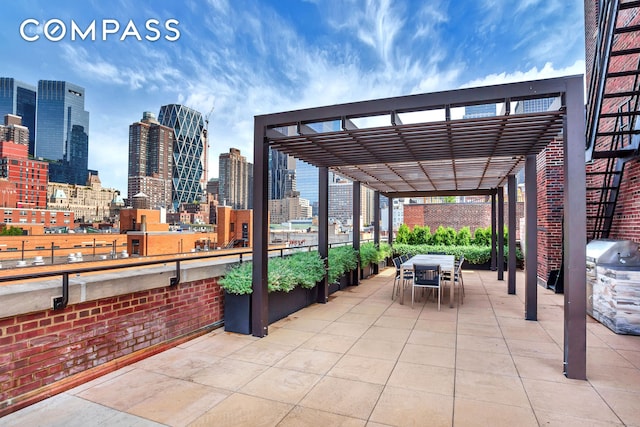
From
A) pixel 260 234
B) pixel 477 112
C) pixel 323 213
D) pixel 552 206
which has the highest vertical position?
pixel 477 112

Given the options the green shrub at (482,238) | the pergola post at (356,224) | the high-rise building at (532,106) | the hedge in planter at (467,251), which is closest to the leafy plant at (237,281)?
the high-rise building at (532,106)

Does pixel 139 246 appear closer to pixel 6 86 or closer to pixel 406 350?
pixel 406 350

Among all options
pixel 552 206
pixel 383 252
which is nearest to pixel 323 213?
pixel 383 252

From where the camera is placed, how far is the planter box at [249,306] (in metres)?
4.59

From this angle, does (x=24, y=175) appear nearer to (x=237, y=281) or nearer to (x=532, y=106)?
(x=237, y=281)

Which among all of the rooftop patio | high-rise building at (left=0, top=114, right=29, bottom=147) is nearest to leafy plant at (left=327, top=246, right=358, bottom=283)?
the rooftop patio

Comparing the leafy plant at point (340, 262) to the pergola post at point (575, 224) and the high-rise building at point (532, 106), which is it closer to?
the pergola post at point (575, 224)

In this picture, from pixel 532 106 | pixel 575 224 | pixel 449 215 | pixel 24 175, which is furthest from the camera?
pixel 24 175

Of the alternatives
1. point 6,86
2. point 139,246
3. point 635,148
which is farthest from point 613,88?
point 6,86

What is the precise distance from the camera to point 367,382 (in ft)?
10.3

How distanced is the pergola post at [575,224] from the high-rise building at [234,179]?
5243 inches

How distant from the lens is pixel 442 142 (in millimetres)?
4770

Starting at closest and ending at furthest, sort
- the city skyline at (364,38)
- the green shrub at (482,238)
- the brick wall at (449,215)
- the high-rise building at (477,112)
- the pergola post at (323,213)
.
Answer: the high-rise building at (477,112) < the pergola post at (323,213) < the city skyline at (364,38) < the green shrub at (482,238) < the brick wall at (449,215)

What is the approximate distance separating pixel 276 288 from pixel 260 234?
2.82 feet
